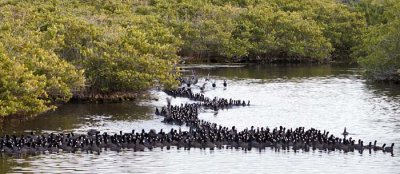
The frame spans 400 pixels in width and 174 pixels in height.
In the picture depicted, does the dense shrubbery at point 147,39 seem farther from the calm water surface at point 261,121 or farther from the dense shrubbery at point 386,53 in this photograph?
the calm water surface at point 261,121

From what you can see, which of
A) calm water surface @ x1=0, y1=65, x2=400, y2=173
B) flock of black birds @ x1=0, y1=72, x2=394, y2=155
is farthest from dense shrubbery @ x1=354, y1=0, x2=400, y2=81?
flock of black birds @ x1=0, y1=72, x2=394, y2=155

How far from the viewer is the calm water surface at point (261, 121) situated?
116 feet

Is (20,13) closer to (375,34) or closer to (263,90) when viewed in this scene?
(263,90)

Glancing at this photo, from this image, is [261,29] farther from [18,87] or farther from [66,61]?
[18,87]

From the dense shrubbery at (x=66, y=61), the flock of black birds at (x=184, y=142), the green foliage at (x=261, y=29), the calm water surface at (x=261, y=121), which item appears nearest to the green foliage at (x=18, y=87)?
the dense shrubbery at (x=66, y=61)

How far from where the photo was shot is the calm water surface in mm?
35375

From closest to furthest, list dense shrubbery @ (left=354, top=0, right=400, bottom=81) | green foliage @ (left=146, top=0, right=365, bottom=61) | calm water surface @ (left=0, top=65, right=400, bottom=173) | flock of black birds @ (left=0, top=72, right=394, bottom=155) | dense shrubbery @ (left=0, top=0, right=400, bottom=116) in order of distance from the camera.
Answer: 1. calm water surface @ (left=0, top=65, right=400, bottom=173)
2. flock of black birds @ (left=0, top=72, right=394, bottom=155)
3. dense shrubbery @ (left=0, top=0, right=400, bottom=116)
4. dense shrubbery @ (left=354, top=0, right=400, bottom=81)
5. green foliage @ (left=146, top=0, right=365, bottom=61)

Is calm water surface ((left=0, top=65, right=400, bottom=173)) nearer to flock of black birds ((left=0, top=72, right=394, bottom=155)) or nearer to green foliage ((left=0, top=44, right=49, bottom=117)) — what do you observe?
flock of black birds ((left=0, top=72, right=394, bottom=155))

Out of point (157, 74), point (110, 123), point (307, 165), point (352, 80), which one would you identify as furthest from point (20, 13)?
point (307, 165)

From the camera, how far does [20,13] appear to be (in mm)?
66375

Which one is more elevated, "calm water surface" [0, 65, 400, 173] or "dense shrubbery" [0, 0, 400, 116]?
"dense shrubbery" [0, 0, 400, 116]

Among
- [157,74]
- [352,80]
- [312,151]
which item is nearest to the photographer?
[312,151]

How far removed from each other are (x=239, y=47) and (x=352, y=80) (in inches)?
986

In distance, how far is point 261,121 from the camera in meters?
50.1
